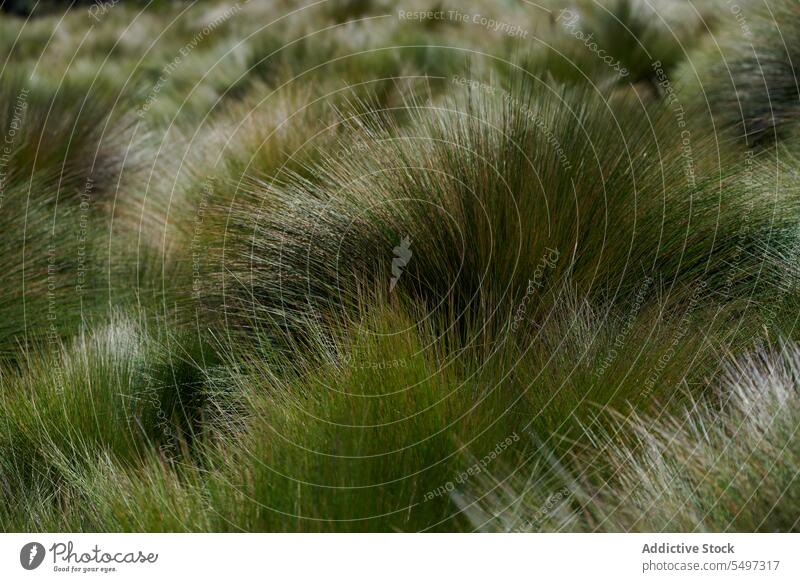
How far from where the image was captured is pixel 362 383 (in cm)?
291

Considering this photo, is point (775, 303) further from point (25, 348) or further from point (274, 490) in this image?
point (25, 348)

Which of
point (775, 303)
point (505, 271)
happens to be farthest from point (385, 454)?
point (775, 303)

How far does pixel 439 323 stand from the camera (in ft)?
10.8
